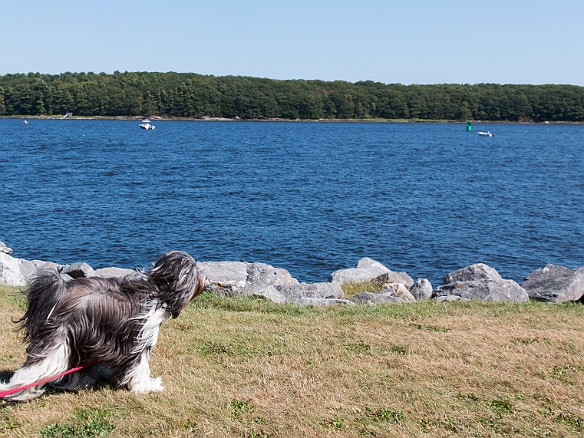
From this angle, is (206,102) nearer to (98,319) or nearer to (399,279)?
(399,279)

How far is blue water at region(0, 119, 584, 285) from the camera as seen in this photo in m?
27.9

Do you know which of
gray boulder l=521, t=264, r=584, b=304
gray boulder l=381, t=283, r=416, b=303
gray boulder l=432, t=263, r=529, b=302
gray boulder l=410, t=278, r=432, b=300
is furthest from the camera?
gray boulder l=410, t=278, r=432, b=300

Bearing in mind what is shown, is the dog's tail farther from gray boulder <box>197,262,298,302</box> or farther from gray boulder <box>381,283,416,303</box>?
gray boulder <box>381,283,416,303</box>

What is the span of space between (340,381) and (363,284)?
11.6 metres

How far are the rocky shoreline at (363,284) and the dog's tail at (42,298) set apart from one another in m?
6.33

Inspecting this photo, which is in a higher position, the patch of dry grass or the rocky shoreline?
the patch of dry grass

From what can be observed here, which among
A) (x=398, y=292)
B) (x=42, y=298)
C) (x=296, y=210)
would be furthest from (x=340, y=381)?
(x=296, y=210)

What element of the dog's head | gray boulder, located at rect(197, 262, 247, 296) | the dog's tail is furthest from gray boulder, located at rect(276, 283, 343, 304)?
the dog's tail

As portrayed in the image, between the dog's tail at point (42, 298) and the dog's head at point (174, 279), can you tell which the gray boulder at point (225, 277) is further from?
the dog's tail at point (42, 298)

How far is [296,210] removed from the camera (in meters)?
38.9

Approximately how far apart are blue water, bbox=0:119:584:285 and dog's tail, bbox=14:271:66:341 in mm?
17485

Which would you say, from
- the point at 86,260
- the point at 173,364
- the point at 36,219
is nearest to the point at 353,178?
the point at 36,219

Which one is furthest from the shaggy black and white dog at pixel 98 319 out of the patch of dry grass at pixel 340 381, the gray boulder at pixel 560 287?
the gray boulder at pixel 560 287

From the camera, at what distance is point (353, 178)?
5562 cm
